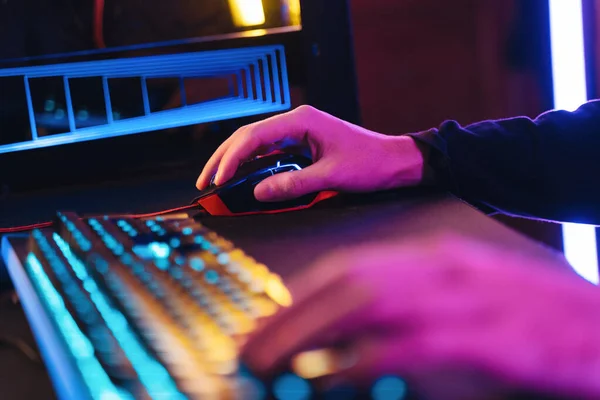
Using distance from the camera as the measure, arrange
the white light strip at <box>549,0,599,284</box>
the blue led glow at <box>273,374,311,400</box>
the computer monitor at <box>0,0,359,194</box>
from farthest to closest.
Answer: the white light strip at <box>549,0,599,284</box> → the computer monitor at <box>0,0,359,194</box> → the blue led glow at <box>273,374,311,400</box>

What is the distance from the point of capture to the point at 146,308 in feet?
1.16

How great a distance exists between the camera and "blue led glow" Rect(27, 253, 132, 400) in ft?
0.93

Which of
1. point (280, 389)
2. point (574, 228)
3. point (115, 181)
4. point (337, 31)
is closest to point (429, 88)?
point (337, 31)

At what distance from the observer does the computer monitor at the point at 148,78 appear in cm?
87

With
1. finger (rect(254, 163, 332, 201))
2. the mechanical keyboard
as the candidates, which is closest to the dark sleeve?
finger (rect(254, 163, 332, 201))

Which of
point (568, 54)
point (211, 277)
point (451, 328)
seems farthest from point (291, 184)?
point (568, 54)

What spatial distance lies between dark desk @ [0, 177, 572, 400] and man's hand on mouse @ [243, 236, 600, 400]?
85mm

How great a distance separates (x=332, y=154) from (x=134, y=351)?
37 cm

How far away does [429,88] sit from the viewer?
129 centimetres

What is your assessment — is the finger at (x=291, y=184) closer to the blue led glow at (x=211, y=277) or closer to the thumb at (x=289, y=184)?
the thumb at (x=289, y=184)

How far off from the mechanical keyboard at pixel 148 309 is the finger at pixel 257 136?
0.13 meters

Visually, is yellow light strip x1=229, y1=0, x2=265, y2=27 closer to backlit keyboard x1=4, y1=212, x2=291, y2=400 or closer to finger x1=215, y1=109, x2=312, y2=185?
finger x1=215, y1=109, x2=312, y2=185

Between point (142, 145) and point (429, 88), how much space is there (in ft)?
2.03

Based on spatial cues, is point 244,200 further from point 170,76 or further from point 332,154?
point 170,76
